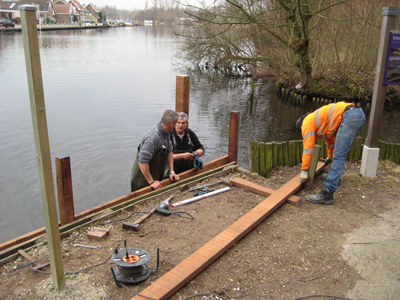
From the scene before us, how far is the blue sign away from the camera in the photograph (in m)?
5.75

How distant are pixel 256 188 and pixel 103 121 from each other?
32.5 feet

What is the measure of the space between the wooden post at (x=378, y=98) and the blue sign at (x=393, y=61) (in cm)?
6

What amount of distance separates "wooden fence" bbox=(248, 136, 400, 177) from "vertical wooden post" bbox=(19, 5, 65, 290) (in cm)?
430

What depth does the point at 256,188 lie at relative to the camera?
5.76m

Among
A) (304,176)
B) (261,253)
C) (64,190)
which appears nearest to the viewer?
(261,253)

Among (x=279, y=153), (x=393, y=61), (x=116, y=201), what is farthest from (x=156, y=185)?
(x=393, y=61)

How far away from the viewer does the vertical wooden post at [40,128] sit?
8.60 feet

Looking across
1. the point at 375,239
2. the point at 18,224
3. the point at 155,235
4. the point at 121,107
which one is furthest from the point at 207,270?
the point at 121,107

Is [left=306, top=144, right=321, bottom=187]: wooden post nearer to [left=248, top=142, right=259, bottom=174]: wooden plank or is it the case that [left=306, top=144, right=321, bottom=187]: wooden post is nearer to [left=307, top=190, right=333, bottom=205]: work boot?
[left=307, top=190, right=333, bottom=205]: work boot

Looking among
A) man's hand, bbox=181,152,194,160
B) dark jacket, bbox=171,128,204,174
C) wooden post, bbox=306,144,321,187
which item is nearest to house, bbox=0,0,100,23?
dark jacket, bbox=171,128,204,174

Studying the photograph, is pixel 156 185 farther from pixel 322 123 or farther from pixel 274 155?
pixel 322 123

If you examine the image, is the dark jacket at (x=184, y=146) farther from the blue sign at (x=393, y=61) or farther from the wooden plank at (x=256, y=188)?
the blue sign at (x=393, y=61)

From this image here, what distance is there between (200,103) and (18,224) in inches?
476

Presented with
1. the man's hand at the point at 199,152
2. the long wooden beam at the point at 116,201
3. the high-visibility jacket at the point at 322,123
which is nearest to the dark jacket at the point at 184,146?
the man's hand at the point at 199,152
